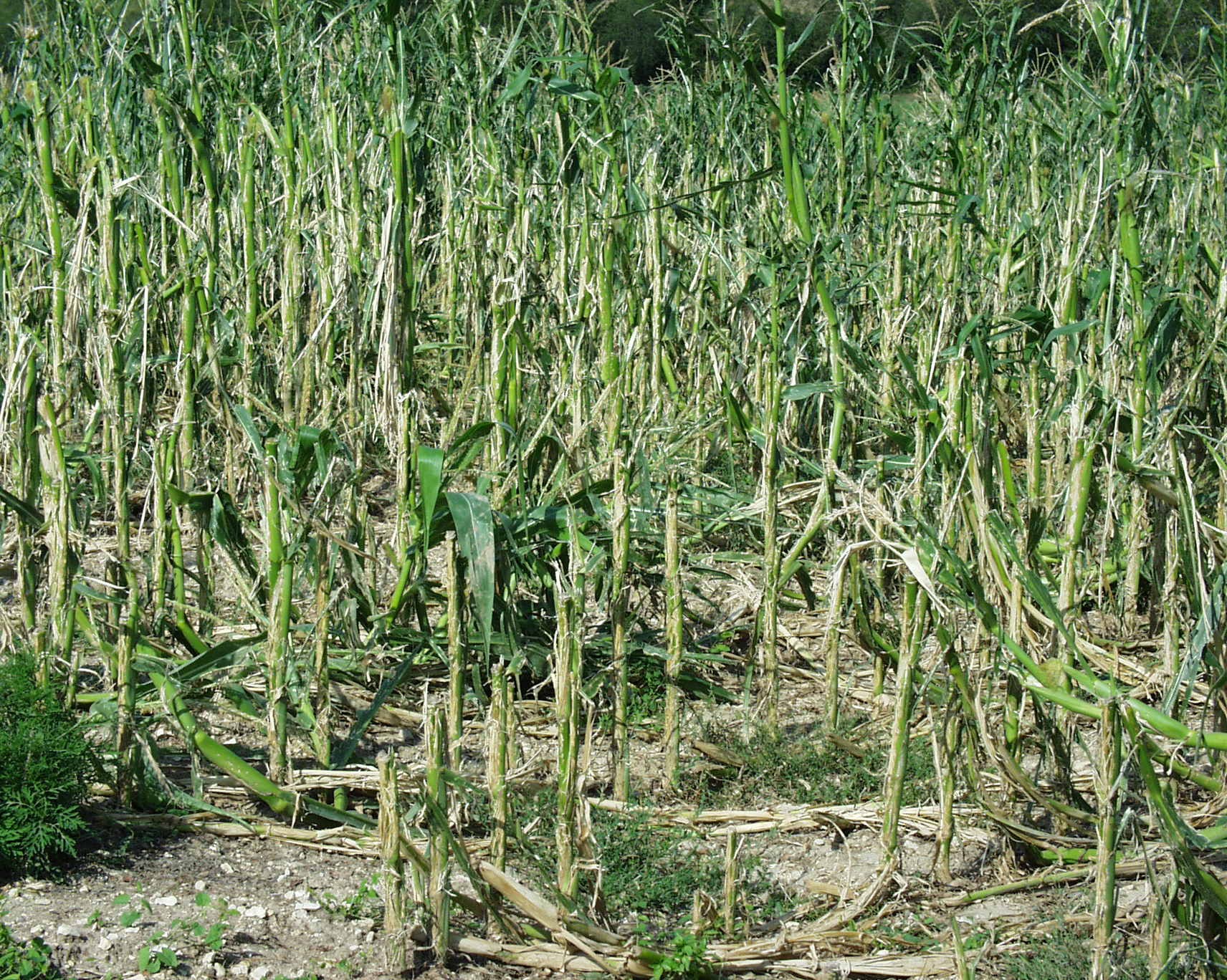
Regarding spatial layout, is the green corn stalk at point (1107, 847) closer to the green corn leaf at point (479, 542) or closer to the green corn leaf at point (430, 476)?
the green corn leaf at point (479, 542)

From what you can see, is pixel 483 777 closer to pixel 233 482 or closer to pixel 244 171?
pixel 233 482

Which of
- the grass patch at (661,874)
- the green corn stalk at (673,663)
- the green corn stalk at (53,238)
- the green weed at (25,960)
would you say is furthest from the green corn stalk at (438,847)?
the green corn stalk at (53,238)

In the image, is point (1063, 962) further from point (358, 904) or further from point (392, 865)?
point (358, 904)

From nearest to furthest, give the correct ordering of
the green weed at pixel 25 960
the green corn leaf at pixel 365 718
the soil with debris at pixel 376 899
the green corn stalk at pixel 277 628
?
the green weed at pixel 25 960 < the soil with debris at pixel 376 899 < the green corn stalk at pixel 277 628 < the green corn leaf at pixel 365 718

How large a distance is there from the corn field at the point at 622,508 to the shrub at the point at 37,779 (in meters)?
0.13

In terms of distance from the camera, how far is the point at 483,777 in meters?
2.92

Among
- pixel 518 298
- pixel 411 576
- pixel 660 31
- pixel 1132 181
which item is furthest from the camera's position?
pixel 660 31

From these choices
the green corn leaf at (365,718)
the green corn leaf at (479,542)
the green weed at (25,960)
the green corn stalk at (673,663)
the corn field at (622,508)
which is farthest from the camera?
the green corn stalk at (673,663)

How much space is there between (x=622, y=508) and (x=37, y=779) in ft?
4.00

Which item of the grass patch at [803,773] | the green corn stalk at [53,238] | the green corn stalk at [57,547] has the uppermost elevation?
the green corn stalk at [53,238]

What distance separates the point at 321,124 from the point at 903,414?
2898 millimetres

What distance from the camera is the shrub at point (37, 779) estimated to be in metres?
2.33

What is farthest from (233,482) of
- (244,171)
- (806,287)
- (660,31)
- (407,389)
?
(660,31)

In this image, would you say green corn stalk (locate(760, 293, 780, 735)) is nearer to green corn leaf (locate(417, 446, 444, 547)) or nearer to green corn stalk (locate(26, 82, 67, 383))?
green corn leaf (locate(417, 446, 444, 547))
